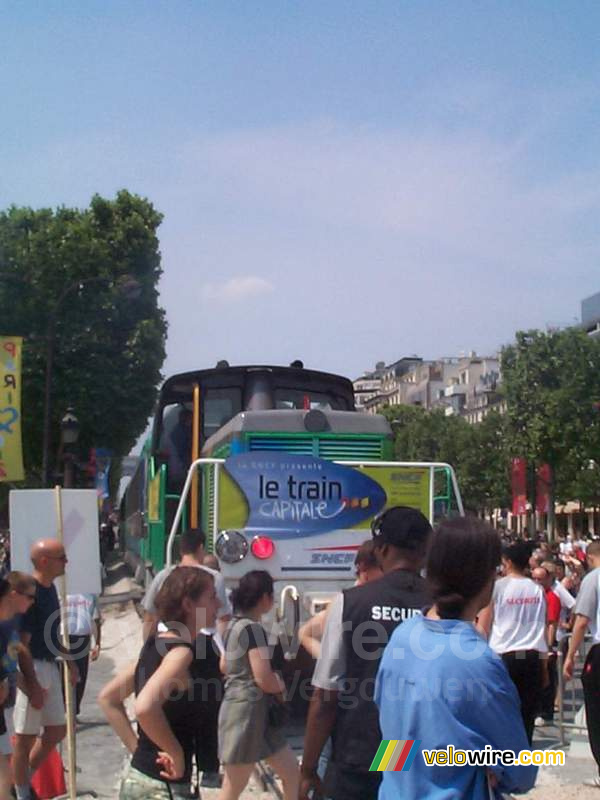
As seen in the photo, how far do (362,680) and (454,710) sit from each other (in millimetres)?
1457

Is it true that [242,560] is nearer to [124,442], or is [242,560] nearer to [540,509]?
[124,442]

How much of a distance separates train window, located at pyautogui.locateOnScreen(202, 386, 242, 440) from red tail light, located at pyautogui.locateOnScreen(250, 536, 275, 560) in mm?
3525

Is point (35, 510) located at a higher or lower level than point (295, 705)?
higher

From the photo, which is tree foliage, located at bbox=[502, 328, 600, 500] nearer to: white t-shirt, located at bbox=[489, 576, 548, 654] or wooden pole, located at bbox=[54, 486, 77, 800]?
white t-shirt, located at bbox=[489, 576, 548, 654]

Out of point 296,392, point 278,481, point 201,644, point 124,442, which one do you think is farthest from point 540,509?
point 201,644

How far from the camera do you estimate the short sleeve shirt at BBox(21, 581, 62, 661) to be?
739 cm

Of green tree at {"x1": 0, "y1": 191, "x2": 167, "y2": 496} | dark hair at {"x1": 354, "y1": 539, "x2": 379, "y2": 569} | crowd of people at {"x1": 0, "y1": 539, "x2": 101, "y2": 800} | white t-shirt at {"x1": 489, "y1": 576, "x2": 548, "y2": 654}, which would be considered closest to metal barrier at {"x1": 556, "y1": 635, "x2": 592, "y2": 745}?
white t-shirt at {"x1": 489, "y1": 576, "x2": 548, "y2": 654}

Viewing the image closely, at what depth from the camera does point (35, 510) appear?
338 inches

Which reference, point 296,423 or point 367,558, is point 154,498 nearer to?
point 296,423

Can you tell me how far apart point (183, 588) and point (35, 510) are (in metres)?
3.85

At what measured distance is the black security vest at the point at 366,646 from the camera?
14.0 feet

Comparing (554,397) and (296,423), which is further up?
(554,397)

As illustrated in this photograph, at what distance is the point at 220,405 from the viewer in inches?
509

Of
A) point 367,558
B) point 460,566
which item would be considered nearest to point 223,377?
point 367,558
